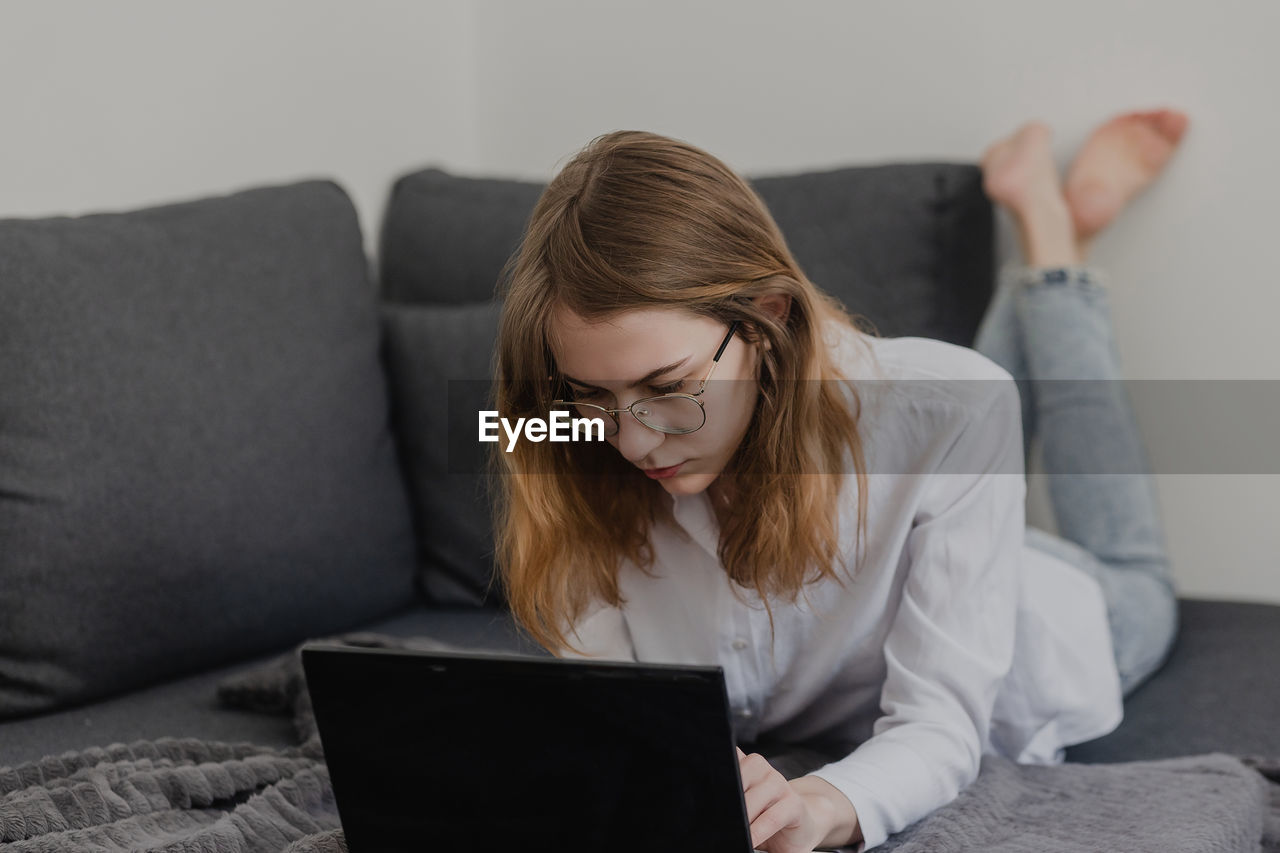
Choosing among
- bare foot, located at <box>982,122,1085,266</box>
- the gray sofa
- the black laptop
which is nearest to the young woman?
the black laptop

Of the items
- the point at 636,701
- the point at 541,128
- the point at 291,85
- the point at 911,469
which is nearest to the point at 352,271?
the point at 291,85

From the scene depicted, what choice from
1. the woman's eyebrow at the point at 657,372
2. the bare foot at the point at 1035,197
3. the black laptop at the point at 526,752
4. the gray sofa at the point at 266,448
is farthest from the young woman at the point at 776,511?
the bare foot at the point at 1035,197

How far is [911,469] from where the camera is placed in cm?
100

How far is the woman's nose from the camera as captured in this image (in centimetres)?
90

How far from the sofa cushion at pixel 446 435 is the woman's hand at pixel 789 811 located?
666 millimetres

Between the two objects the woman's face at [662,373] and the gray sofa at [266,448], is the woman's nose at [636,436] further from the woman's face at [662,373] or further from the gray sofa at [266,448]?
the gray sofa at [266,448]

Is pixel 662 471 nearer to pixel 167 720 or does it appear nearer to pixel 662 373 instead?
pixel 662 373

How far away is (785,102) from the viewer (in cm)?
166

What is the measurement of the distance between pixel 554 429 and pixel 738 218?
23cm

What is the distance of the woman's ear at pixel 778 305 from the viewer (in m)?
0.92

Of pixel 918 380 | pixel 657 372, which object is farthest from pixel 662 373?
pixel 918 380

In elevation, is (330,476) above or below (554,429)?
below

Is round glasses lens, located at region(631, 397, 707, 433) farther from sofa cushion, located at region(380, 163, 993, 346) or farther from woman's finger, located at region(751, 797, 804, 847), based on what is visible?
sofa cushion, located at region(380, 163, 993, 346)

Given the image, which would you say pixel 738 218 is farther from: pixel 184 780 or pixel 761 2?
pixel 761 2
